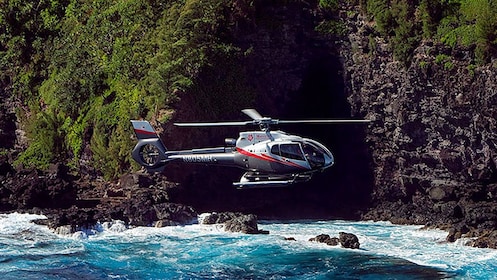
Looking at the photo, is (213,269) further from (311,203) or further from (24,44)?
(24,44)

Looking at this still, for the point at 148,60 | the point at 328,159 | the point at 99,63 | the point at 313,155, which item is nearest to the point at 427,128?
the point at 148,60

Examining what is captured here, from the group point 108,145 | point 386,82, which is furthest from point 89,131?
point 386,82

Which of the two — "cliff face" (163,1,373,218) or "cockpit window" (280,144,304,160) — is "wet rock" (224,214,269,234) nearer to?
"cliff face" (163,1,373,218)

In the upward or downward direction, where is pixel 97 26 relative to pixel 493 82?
upward

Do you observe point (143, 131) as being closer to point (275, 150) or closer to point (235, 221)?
point (275, 150)

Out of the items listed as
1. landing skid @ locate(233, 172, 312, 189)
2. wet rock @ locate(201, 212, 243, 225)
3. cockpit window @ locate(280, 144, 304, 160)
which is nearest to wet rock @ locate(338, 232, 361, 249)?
wet rock @ locate(201, 212, 243, 225)

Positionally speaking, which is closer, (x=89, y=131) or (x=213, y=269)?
(x=213, y=269)
